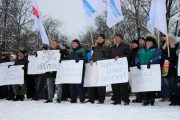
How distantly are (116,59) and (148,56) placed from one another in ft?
2.95

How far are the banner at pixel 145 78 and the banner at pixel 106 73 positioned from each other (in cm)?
42

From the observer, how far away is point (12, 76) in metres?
13.8

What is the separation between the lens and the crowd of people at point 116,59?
1059cm

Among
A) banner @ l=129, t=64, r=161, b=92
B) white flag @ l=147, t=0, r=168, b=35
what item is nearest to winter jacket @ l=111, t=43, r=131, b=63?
banner @ l=129, t=64, r=161, b=92

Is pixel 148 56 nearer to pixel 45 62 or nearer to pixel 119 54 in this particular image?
pixel 119 54

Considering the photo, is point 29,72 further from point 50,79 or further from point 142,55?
point 142,55

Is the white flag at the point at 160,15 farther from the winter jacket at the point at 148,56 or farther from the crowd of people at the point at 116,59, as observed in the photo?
the winter jacket at the point at 148,56

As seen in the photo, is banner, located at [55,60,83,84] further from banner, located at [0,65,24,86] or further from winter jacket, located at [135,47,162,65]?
banner, located at [0,65,24,86]

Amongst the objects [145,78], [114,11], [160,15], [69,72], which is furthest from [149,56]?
[69,72]

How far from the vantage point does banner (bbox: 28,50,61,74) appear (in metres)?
12.5

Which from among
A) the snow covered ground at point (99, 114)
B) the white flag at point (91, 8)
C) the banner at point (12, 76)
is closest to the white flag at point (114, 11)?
the white flag at point (91, 8)

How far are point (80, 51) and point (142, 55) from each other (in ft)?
6.92

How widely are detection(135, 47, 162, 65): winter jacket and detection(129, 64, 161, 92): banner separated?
139mm

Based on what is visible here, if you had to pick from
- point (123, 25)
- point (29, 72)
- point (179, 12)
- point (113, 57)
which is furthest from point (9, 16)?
point (113, 57)
